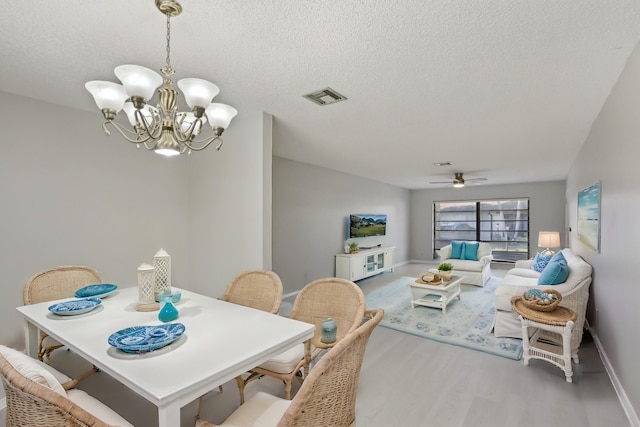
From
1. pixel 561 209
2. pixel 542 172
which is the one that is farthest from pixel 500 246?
pixel 542 172

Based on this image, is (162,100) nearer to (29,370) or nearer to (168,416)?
(29,370)

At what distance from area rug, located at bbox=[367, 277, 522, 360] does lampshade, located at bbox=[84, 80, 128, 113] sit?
138 inches

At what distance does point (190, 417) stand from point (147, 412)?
323 mm

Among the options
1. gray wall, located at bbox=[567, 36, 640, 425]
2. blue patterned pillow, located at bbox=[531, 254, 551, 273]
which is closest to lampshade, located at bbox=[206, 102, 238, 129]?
gray wall, located at bbox=[567, 36, 640, 425]

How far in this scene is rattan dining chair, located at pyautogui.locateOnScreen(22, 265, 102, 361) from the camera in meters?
2.09

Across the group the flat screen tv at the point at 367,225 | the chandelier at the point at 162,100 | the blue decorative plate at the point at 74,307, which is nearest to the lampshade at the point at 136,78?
the chandelier at the point at 162,100

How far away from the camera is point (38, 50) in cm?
181

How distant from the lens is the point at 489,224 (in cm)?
876

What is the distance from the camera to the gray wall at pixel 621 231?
5.98 feet

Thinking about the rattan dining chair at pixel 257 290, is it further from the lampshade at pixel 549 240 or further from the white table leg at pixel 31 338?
the lampshade at pixel 549 240

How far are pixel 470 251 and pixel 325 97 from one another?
18.5 feet

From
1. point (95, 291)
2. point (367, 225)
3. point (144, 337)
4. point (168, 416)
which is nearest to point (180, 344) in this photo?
point (144, 337)

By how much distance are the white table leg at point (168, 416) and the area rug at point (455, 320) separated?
9.83 ft

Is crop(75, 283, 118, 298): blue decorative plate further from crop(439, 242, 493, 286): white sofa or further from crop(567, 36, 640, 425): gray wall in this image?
crop(439, 242, 493, 286): white sofa
